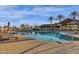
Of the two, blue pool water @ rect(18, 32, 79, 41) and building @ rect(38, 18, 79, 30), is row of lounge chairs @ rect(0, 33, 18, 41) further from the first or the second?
building @ rect(38, 18, 79, 30)

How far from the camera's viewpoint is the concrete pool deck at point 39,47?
2.48 meters

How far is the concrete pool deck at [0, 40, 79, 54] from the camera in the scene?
2477 mm

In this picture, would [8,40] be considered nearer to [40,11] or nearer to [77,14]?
[40,11]

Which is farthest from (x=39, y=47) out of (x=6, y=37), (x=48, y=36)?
(x=6, y=37)

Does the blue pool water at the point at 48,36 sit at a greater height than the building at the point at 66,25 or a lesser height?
lesser

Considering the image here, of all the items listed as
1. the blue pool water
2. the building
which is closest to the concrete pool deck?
the blue pool water

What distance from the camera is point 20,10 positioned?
2.49 meters

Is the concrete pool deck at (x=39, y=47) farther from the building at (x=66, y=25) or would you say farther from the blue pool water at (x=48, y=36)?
the building at (x=66, y=25)

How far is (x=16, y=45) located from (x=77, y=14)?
0.75 meters

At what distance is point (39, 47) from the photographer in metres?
2.50

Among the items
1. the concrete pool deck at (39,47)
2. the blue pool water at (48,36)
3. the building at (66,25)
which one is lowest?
the concrete pool deck at (39,47)

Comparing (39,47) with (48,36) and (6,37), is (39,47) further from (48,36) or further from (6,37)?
(6,37)

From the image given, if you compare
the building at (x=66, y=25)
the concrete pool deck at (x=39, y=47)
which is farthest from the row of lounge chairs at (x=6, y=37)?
the building at (x=66, y=25)

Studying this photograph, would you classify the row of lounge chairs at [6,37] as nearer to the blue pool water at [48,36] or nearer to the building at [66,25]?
the blue pool water at [48,36]
